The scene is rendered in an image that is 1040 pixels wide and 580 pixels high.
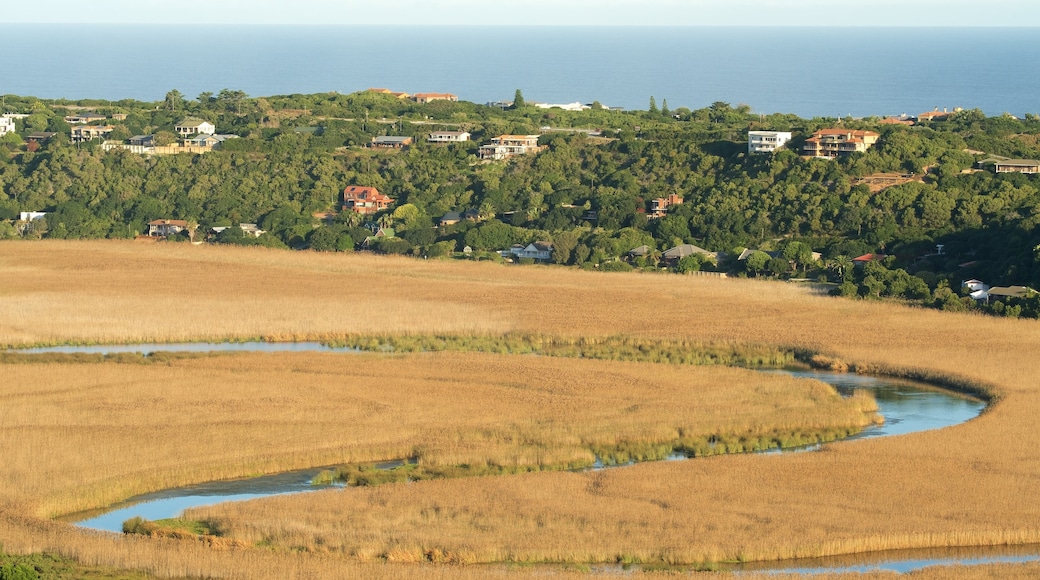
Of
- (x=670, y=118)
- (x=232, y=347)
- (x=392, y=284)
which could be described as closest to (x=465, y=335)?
(x=232, y=347)

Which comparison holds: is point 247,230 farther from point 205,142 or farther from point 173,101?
point 173,101

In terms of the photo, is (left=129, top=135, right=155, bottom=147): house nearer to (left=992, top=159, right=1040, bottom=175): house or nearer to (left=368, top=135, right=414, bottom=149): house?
(left=368, top=135, right=414, bottom=149): house

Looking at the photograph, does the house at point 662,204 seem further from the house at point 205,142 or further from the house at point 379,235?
the house at point 205,142

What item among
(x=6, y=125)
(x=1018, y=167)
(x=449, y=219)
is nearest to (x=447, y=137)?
(x=449, y=219)

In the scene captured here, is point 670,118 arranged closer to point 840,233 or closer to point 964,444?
point 840,233

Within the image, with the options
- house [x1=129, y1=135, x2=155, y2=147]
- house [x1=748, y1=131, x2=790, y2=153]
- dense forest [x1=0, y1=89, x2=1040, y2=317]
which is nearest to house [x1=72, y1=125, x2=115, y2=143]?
dense forest [x1=0, y1=89, x2=1040, y2=317]

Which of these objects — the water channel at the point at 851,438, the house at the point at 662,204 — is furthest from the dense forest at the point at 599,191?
the water channel at the point at 851,438

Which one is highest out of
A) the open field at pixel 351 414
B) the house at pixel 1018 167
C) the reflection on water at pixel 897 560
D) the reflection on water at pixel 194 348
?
the house at pixel 1018 167
